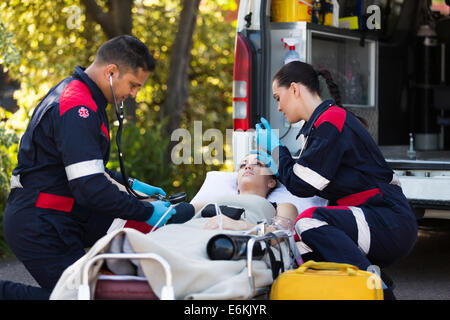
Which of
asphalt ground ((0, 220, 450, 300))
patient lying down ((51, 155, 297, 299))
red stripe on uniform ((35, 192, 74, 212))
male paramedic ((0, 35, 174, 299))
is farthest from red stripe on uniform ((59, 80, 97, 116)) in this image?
asphalt ground ((0, 220, 450, 300))

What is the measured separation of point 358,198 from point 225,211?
74 centimetres

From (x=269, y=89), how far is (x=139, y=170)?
2.44 m

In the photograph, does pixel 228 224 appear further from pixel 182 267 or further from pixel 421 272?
pixel 421 272

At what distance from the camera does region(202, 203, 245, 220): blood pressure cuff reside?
12.5ft

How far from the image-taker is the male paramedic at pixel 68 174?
3.14 metres

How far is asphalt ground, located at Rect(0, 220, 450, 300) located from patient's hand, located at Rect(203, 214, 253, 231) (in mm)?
1413

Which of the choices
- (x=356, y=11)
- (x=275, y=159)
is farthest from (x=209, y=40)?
(x=275, y=159)

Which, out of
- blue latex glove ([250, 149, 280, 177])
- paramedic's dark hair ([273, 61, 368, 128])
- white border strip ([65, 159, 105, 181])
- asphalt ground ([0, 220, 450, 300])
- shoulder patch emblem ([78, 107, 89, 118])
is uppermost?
paramedic's dark hair ([273, 61, 368, 128])

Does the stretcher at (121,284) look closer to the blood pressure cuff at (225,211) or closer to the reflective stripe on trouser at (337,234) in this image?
the reflective stripe on trouser at (337,234)

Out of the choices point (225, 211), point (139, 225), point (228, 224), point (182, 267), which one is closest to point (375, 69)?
point (225, 211)

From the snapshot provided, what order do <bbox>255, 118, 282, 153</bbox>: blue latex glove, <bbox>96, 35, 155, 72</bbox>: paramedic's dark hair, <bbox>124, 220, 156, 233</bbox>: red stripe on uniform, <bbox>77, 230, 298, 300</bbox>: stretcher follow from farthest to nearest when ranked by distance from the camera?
<bbox>255, 118, 282, 153</bbox>: blue latex glove → <bbox>124, 220, 156, 233</bbox>: red stripe on uniform → <bbox>96, 35, 155, 72</bbox>: paramedic's dark hair → <bbox>77, 230, 298, 300</bbox>: stretcher

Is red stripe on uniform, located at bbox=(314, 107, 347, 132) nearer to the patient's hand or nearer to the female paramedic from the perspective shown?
the female paramedic

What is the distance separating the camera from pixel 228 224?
3680mm

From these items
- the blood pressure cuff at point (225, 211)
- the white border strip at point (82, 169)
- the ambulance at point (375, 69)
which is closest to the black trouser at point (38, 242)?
the white border strip at point (82, 169)
